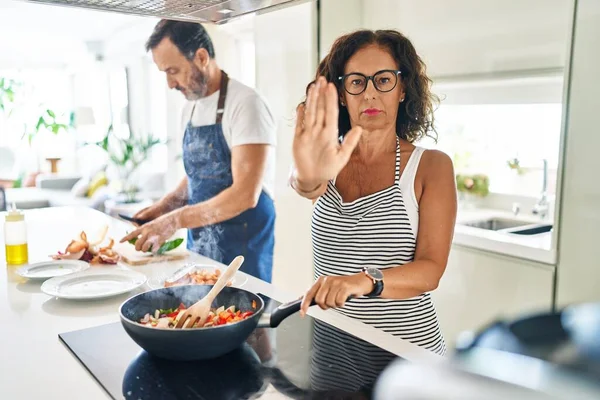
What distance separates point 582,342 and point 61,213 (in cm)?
222

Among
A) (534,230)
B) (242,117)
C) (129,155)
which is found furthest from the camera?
(129,155)

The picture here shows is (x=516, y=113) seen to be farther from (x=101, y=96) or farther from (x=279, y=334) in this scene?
(x=101, y=96)

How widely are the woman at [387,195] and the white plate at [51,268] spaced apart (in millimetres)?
604

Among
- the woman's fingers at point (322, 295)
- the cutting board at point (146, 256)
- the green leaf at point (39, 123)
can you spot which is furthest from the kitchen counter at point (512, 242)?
the green leaf at point (39, 123)

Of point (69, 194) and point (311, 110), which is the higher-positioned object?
point (311, 110)

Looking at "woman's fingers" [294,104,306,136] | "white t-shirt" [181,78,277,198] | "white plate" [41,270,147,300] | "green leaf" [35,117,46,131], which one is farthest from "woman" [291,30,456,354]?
"green leaf" [35,117,46,131]

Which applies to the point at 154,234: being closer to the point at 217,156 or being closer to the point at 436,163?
the point at 217,156

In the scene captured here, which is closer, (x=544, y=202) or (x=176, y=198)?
(x=176, y=198)

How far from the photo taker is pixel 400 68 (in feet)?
3.86

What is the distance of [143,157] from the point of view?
5.30 m

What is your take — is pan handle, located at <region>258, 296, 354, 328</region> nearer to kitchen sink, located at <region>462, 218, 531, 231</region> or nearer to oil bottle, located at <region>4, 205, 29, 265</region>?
oil bottle, located at <region>4, 205, 29, 265</region>

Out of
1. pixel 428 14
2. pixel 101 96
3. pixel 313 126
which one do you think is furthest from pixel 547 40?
pixel 101 96

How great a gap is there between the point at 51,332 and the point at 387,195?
68 centimetres

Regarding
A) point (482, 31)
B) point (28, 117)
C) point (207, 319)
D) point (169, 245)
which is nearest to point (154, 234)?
point (169, 245)
